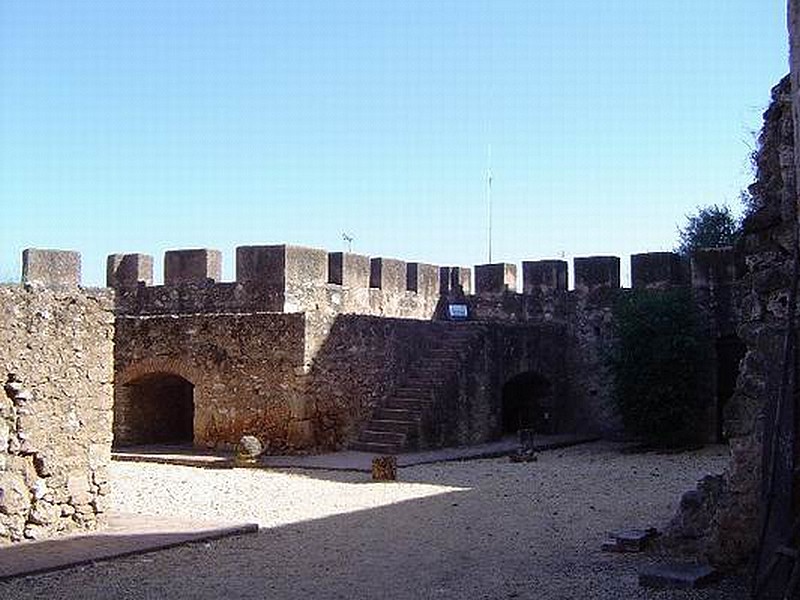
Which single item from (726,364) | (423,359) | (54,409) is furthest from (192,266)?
(54,409)

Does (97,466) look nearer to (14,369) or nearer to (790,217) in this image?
(14,369)

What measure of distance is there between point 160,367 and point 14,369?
826 cm

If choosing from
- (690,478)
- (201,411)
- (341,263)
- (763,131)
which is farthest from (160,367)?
(763,131)

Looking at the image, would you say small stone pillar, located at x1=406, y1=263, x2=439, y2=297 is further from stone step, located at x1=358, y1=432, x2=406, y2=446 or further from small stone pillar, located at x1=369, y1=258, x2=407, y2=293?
stone step, located at x1=358, y1=432, x2=406, y2=446

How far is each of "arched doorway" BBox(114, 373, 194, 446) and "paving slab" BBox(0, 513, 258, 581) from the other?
7.39 metres

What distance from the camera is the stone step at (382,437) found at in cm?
1581

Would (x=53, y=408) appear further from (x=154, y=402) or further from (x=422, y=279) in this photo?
(x=422, y=279)

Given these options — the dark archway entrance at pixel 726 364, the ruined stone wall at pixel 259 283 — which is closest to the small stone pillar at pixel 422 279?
the ruined stone wall at pixel 259 283

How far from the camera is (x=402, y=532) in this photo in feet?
29.2

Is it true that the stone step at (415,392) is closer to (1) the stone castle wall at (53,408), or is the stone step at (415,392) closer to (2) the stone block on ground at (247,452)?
(2) the stone block on ground at (247,452)

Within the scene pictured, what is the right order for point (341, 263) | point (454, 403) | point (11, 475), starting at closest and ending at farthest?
1. point (11, 475)
2. point (454, 403)
3. point (341, 263)

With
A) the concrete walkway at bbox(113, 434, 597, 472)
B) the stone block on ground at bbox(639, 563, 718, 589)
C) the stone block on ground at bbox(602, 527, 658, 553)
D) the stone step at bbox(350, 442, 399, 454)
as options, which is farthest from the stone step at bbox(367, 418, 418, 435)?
the stone block on ground at bbox(639, 563, 718, 589)

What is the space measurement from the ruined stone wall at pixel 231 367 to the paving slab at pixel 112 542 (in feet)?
20.3

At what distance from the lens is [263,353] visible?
51.5 ft
